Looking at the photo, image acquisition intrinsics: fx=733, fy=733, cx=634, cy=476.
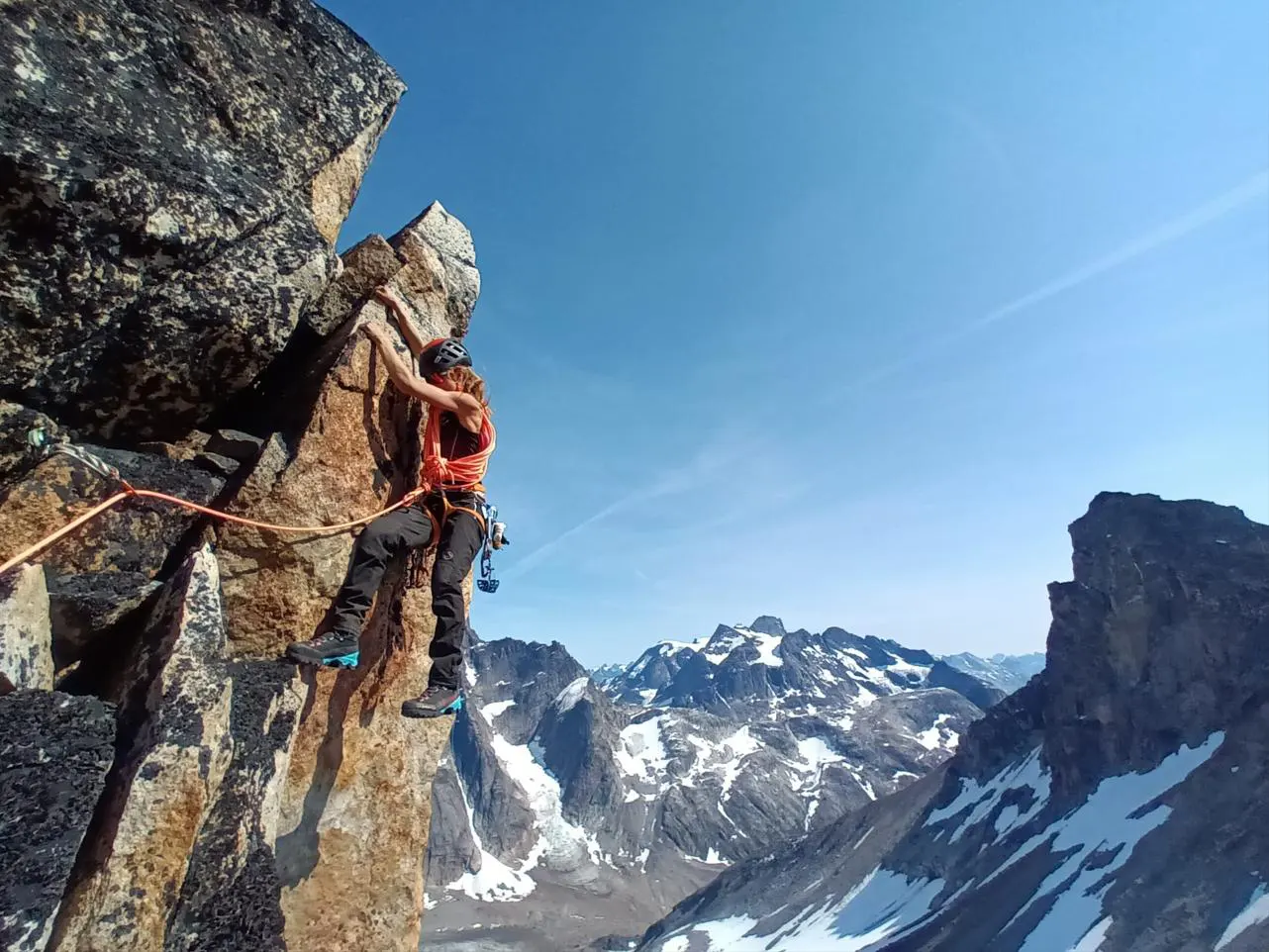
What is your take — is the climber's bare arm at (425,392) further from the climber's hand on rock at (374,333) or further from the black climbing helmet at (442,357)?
the black climbing helmet at (442,357)

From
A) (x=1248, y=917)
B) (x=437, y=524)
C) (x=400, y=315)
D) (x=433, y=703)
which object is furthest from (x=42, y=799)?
(x=1248, y=917)

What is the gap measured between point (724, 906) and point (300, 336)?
177772 mm

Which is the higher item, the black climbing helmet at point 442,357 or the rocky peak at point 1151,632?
the rocky peak at point 1151,632

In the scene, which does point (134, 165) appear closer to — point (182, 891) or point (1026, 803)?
point (182, 891)

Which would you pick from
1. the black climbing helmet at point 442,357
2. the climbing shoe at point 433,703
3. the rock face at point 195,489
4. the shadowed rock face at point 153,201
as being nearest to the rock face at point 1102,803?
the climbing shoe at point 433,703

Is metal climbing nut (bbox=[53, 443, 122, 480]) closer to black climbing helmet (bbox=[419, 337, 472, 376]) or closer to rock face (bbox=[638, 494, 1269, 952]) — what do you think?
black climbing helmet (bbox=[419, 337, 472, 376])

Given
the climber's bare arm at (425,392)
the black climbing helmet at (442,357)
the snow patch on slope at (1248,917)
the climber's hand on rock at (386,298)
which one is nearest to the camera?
the climber's bare arm at (425,392)

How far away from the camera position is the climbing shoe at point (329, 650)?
238 inches

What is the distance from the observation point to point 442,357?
8172mm

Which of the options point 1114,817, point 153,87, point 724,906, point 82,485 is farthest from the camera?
point 724,906

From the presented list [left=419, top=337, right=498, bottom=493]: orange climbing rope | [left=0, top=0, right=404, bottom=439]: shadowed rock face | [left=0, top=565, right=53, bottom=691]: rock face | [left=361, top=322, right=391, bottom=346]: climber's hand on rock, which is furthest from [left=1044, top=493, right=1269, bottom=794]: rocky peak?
[left=0, top=565, right=53, bottom=691]: rock face

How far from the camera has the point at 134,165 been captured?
6.02 metres

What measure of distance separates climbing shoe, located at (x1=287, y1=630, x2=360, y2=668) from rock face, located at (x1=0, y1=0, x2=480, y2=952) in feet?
1.17

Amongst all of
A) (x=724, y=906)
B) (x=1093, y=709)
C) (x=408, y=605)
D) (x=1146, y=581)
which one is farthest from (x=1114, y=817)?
(x=408, y=605)
